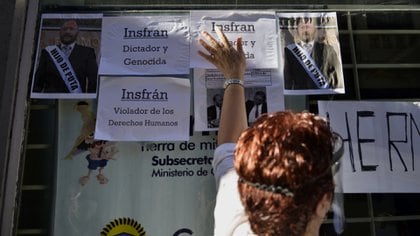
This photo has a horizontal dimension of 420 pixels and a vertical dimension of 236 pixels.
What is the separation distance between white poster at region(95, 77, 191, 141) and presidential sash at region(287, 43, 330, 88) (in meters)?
0.71

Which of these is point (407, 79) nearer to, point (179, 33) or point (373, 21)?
point (373, 21)

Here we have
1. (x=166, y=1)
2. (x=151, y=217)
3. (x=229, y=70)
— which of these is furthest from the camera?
(x=166, y=1)

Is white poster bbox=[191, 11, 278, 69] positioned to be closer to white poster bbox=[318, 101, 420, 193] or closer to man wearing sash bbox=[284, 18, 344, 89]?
man wearing sash bbox=[284, 18, 344, 89]

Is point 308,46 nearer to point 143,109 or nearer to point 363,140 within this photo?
point 363,140

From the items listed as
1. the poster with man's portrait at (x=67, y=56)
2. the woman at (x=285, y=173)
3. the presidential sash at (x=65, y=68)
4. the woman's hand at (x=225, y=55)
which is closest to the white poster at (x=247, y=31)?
the woman's hand at (x=225, y=55)

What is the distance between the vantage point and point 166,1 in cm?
306

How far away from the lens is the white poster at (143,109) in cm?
280

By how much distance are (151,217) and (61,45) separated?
1.21m

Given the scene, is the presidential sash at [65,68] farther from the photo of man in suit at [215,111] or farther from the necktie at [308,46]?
the necktie at [308,46]

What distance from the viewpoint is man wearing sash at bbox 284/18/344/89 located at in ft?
9.50

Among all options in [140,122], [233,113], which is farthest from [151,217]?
[233,113]

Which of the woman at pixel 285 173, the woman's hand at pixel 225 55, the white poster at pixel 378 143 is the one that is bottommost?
the woman at pixel 285 173

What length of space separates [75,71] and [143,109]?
49 cm

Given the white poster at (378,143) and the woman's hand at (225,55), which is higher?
the woman's hand at (225,55)
